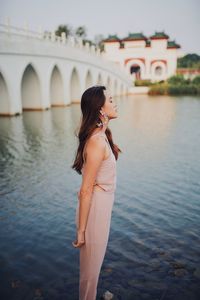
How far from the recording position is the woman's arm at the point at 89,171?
225 centimetres

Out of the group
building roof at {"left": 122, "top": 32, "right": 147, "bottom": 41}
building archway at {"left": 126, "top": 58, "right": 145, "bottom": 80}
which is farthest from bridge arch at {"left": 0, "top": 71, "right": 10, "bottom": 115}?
building roof at {"left": 122, "top": 32, "right": 147, "bottom": 41}

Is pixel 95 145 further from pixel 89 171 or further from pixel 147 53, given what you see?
pixel 147 53

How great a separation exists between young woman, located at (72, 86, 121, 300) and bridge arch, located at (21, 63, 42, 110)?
789 inches

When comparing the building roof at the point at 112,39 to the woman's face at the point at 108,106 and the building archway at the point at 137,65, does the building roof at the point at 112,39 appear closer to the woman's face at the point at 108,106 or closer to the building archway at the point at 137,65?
the building archway at the point at 137,65

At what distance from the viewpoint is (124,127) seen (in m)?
14.1

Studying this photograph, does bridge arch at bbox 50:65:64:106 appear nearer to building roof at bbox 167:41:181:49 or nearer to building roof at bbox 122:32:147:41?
building roof at bbox 122:32:147:41

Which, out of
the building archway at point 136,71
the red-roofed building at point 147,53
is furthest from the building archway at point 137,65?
the building archway at point 136,71

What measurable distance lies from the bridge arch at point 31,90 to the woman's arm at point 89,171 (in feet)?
66.1

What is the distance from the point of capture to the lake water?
342cm

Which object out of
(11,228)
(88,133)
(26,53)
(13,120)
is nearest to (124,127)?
(13,120)

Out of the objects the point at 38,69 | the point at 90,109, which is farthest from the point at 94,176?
the point at 38,69

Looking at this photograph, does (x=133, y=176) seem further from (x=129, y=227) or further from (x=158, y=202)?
(x=129, y=227)

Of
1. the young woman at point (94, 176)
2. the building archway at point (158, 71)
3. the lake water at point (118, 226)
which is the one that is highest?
the building archway at point (158, 71)

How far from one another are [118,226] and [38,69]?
1798cm
